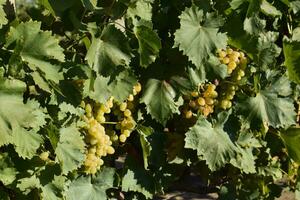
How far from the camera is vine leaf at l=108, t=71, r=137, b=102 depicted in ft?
8.30

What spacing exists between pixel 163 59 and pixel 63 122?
0.78 meters

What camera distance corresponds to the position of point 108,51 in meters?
2.37

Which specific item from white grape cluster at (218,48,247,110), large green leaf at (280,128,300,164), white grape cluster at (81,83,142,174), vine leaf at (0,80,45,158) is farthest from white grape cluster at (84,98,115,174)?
large green leaf at (280,128,300,164)

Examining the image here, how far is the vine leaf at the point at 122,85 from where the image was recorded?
2.53 m

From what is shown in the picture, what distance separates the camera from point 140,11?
2.64 meters

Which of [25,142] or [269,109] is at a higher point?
[25,142]

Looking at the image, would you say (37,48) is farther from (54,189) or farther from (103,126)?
(103,126)

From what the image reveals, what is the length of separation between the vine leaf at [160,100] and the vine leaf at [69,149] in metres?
0.46

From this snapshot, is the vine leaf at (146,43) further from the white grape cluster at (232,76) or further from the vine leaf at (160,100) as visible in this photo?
the white grape cluster at (232,76)

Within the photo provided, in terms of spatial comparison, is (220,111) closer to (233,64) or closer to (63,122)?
(233,64)

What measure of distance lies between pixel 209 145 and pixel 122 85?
0.72 meters

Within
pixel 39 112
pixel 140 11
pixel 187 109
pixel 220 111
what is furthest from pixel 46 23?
pixel 220 111

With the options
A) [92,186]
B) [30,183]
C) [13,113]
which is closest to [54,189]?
[30,183]

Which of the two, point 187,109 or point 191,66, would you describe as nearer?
point 191,66
